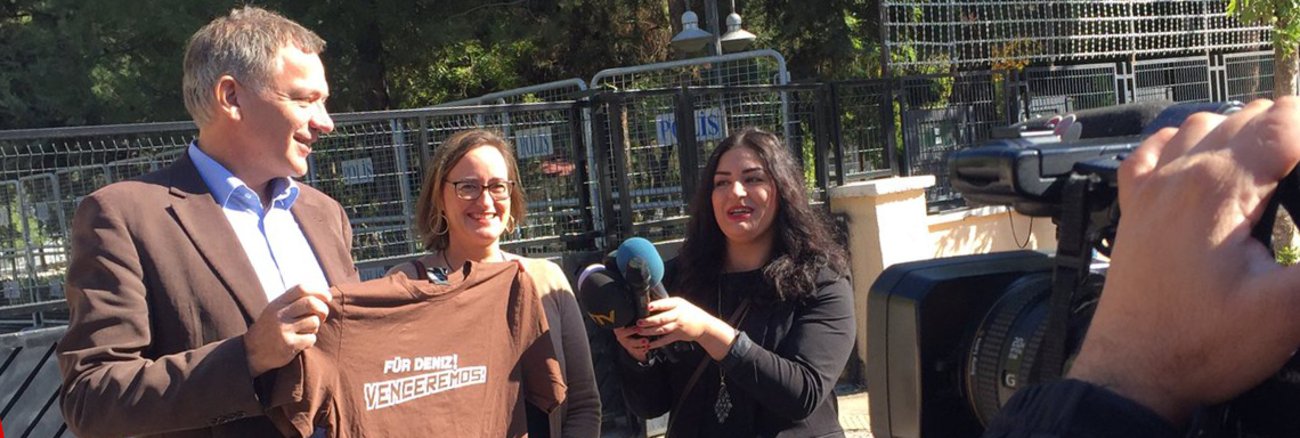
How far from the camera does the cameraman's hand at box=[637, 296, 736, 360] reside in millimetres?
2955

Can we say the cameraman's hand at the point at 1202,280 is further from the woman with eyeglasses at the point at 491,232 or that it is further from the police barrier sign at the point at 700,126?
the police barrier sign at the point at 700,126

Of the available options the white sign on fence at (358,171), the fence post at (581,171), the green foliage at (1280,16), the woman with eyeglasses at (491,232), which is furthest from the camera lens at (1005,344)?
the green foliage at (1280,16)

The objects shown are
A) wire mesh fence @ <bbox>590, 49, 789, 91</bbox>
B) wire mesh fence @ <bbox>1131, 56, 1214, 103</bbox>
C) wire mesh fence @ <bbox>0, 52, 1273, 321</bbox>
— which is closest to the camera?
wire mesh fence @ <bbox>0, 52, 1273, 321</bbox>

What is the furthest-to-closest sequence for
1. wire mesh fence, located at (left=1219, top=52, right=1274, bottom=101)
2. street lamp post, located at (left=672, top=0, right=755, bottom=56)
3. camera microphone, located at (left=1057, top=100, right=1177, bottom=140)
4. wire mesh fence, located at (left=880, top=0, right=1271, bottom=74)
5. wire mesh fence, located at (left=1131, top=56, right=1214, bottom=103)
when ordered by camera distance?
street lamp post, located at (left=672, top=0, right=755, bottom=56) → wire mesh fence, located at (left=1219, top=52, right=1274, bottom=101) → wire mesh fence, located at (left=1131, top=56, right=1214, bottom=103) → wire mesh fence, located at (left=880, top=0, right=1271, bottom=74) → camera microphone, located at (left=1057, top=100, right=1177, bottom=140)

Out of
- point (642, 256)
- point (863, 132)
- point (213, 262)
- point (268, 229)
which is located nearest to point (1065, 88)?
point (863, 132)

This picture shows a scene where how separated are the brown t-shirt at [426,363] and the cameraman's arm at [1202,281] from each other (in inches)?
65.8

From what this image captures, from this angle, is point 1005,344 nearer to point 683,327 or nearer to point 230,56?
point 683,327

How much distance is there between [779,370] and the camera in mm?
3213

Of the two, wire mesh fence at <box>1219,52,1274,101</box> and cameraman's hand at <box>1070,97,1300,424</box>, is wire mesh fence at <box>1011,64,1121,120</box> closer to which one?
wire mesh fence at <box>1219,52,1274,101</box>

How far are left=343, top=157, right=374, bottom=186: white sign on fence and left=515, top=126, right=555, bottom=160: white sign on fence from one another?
2.78ft

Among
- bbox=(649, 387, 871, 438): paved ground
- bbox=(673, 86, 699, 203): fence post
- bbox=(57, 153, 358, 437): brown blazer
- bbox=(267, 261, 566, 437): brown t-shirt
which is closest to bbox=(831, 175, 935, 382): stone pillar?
bbox=(649, 387, 871, 438): paved ground

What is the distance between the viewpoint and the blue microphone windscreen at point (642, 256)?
2.92m

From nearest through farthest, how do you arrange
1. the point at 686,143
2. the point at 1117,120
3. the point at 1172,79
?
1. the point at 1117,120
2. the point at 686,143
3. the point at 1172,79

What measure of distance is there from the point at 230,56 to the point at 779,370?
144 centimetres
